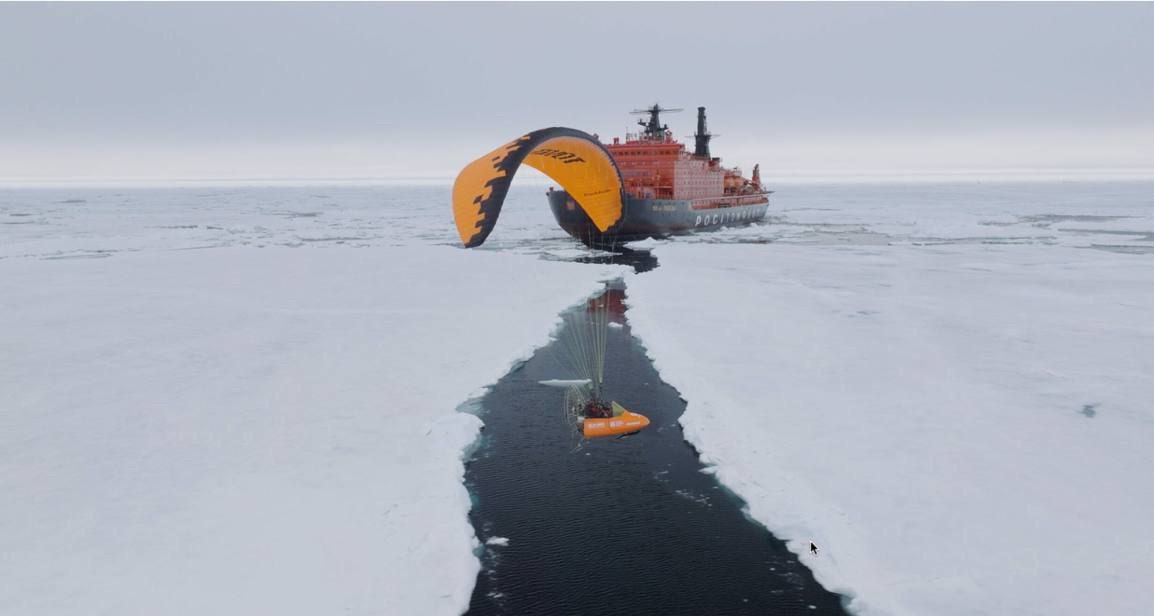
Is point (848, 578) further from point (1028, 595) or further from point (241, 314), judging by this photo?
point (241, 314)

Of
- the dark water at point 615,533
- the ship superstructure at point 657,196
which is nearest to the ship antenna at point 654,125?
the ship superstructure at point 657,196

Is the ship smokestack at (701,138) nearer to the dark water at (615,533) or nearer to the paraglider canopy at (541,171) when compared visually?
the paraglider canopy at (541,171)

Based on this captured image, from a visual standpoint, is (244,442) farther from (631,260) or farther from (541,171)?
(631,260)

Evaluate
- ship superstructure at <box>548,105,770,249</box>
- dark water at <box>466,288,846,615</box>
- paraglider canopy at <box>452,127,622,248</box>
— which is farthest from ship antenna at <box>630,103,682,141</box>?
dark water at <box>466,288,846,615</box>

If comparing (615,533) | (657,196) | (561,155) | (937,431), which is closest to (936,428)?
(937,431)

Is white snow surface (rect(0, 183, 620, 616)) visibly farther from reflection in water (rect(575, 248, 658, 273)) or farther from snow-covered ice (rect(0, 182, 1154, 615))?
reflection in water (rect(575, 248, 658, 273))

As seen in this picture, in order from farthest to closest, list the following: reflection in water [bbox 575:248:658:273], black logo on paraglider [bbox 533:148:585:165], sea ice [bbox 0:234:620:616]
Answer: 1. reflection in water [bbox 575:248:658:273]
2. black logo on paraglider [bbox 533:148:585:165]
3. sea ice [bbox 0:234:620:616]
